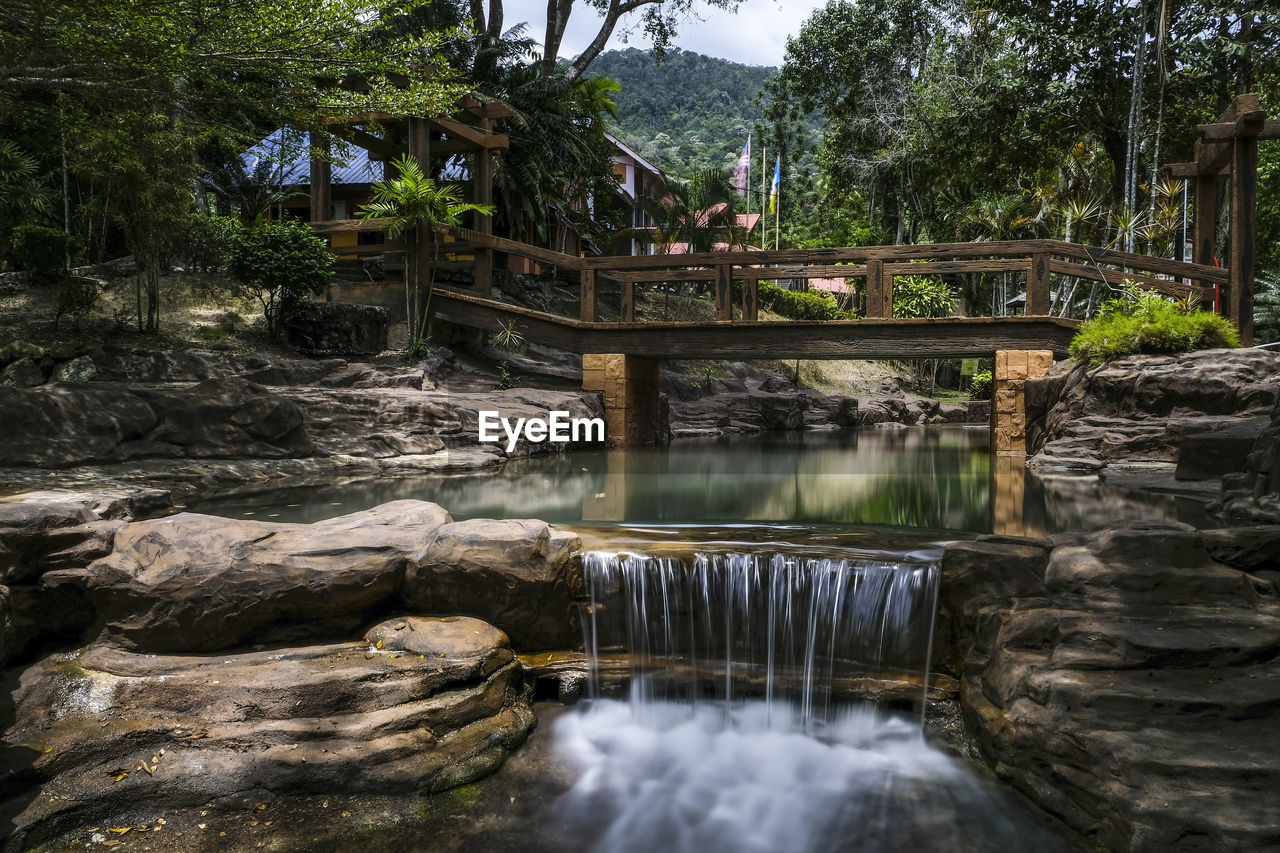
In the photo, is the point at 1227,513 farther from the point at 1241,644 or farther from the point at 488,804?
the point at 488,804

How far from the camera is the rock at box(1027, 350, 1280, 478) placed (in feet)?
31.4

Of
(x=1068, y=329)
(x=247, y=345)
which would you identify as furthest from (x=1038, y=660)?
(x=247, y=345)

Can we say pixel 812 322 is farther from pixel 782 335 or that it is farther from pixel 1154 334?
pixel 1154 334

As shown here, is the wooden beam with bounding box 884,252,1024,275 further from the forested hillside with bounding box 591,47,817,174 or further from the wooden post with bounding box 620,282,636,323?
the forested hillside with bounding box 591,47,817,174

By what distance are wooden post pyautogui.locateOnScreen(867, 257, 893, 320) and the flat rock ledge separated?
9.49 meters

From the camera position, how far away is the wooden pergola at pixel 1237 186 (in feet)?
38.4

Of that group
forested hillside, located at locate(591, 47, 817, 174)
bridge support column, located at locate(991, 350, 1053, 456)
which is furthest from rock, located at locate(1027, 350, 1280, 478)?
forested hillside, located at locate(591, 47, 817, 174)

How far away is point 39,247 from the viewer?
1380cm

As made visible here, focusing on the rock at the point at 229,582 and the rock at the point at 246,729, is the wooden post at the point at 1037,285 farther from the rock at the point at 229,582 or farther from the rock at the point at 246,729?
the rock at the point at 246,729

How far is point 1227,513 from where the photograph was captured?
6121mm

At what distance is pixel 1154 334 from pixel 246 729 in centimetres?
1164

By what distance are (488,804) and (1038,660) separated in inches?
101

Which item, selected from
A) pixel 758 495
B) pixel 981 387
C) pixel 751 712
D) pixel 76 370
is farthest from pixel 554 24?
pixel 751 712

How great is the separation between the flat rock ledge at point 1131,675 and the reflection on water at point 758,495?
1.99 meters
